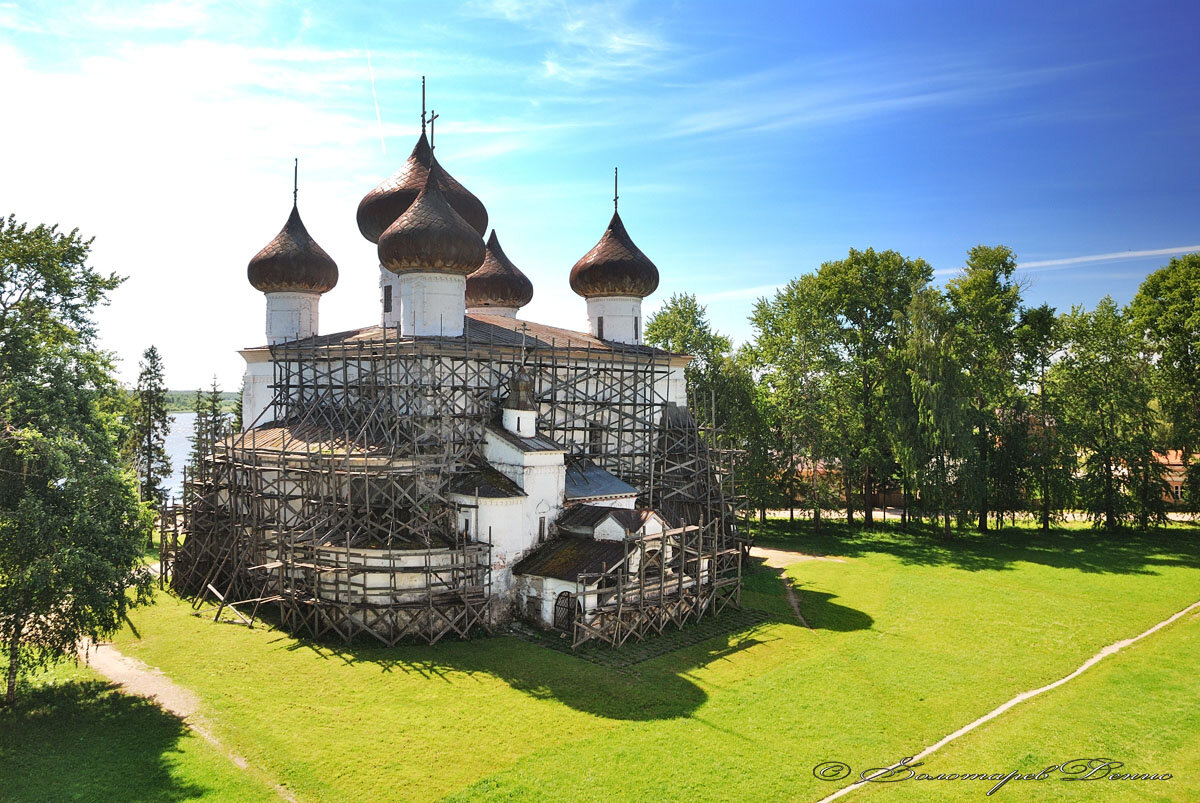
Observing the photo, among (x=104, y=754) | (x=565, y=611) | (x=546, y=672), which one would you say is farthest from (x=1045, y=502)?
(x=104, y=754)

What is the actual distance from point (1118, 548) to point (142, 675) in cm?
3396

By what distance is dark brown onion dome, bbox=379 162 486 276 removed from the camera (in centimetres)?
2145

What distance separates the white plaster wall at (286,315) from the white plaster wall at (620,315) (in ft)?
33.0

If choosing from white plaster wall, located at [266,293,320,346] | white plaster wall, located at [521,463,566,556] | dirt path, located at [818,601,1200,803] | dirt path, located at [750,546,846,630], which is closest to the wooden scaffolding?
white plaster wall, located at [521,463,566,556]

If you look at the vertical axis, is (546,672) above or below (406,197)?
below

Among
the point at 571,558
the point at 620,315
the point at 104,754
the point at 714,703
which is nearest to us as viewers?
the point at 104,754

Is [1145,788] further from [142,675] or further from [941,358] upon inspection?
[941,358]

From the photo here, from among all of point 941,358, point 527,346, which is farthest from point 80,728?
point 941,358

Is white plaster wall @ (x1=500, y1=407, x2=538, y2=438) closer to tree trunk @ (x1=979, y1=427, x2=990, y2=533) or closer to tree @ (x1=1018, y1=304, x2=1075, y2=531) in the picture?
tree trunk @ (x1=979, y1=427, x2=990, y2=533)

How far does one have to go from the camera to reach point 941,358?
104 feet

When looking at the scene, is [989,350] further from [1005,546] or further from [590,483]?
[590,483]

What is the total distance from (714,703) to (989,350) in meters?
27.1

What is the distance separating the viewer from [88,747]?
40.1 feet

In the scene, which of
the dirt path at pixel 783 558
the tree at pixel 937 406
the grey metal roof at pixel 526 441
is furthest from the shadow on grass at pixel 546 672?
the tree at pixel 937 406
